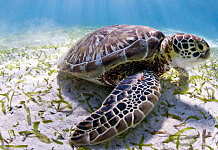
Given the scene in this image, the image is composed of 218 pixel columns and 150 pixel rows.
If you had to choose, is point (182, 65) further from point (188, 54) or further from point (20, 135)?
point (20, 135)

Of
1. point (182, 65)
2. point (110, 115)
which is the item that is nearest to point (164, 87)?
point (182, 65)

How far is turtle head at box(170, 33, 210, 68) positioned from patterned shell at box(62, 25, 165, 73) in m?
0.23

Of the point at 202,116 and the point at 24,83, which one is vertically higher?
the point at 24,83

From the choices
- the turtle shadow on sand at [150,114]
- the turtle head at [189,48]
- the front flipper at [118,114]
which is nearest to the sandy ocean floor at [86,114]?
the turtle shadow on sand at [150,114]

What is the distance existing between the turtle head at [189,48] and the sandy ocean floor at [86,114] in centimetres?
39

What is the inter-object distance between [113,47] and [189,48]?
946 mm

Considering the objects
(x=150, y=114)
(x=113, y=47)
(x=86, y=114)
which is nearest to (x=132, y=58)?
(x=113, y=47)

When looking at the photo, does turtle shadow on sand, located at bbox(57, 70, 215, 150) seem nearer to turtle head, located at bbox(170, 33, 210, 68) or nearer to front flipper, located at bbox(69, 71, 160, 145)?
front flipper, located at bbox(69, 71, 160, 145)

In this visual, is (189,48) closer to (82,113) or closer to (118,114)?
(118,114)

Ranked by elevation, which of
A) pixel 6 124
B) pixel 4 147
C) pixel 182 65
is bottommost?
pixel 4 147

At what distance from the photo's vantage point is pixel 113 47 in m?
2.45

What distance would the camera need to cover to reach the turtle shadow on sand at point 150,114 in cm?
180

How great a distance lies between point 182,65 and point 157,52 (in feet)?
1.35

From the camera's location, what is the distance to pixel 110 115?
1728 mm
